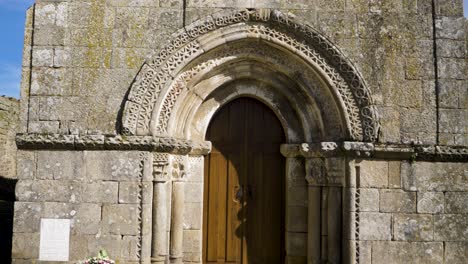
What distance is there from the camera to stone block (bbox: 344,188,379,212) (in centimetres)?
568

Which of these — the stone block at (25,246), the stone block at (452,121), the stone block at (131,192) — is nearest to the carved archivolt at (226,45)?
the stone block at (131,192)

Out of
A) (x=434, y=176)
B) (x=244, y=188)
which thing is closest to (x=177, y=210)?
(x=244, y=188)

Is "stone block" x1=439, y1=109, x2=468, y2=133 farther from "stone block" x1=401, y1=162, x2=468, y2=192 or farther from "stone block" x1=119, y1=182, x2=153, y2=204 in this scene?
"stone block" x1=119, y1=182, x2=153, y2=204

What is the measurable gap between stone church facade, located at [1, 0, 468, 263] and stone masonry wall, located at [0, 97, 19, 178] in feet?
17.2

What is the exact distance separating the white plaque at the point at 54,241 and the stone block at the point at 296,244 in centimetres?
285

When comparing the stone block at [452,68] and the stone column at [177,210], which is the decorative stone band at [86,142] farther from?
the stone block at [452,68]

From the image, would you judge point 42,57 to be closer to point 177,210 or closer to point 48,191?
point 48,191

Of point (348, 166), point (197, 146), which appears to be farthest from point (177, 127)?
point (348, 166)

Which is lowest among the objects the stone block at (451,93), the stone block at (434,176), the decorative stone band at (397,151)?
the stone block at (434,176)

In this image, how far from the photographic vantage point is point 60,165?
5.62m

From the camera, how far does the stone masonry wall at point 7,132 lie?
1028 centimetres

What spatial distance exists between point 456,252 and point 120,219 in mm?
4143

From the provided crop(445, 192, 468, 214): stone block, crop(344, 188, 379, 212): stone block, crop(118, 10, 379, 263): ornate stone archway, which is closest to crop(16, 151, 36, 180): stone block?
crop(118, 10, 379, 263): ornate stone archway

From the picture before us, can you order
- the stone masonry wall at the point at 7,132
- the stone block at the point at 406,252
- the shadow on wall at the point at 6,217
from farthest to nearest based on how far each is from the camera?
the stone masonry wall at the point at 7,132
the shadow on wall at the point at 6,217
the stone block at the point at 406,252
